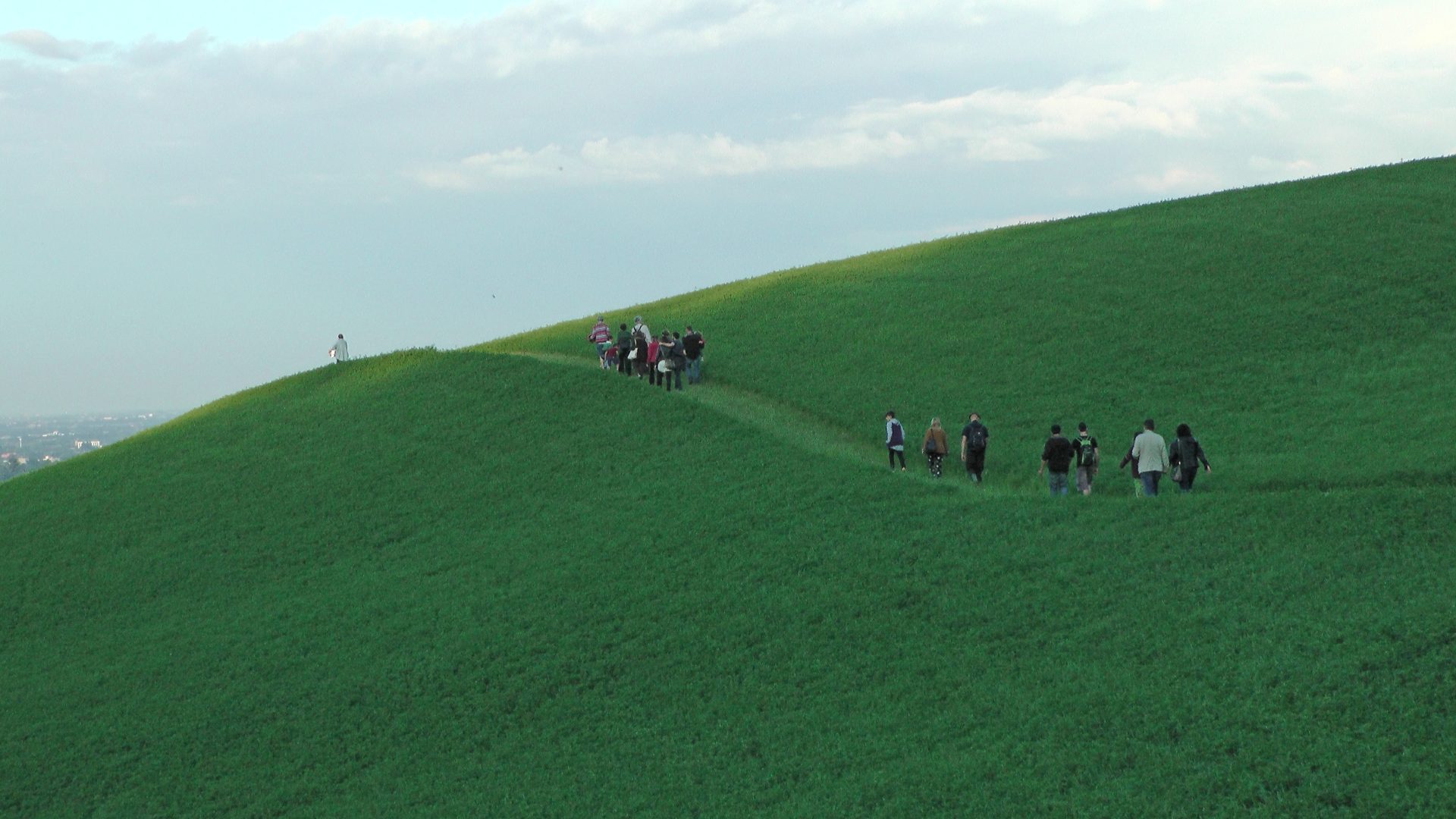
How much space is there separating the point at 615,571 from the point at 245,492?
1593 cm

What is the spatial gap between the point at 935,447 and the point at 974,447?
1107 mm

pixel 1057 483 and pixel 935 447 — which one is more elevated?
pixel 935 447

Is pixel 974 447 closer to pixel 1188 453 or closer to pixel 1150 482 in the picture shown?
pixel 1150 482

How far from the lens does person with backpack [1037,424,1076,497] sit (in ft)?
92.5

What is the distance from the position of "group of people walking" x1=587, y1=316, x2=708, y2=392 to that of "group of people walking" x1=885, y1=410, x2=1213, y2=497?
1093 cm

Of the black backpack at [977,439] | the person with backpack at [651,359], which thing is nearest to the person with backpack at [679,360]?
the person with backpack at [651,359]

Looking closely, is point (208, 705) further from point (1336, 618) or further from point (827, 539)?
point (1336, 618)

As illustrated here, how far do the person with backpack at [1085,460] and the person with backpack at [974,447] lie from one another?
8.70 feet

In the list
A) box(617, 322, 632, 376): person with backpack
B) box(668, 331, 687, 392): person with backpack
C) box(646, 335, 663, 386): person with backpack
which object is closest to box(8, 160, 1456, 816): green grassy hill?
box(668, 331, 687, 392): person with backpack

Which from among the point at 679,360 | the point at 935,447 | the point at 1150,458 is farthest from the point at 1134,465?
the point at 679,360

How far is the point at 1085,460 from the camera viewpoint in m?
28.6

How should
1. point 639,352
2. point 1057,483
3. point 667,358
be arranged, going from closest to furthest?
point 1057,483 < point 667,358 < point 639,352

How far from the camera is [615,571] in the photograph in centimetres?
2759

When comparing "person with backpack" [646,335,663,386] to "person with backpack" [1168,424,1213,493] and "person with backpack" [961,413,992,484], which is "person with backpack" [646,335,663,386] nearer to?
"person with backpack" [961,413,992,484]
